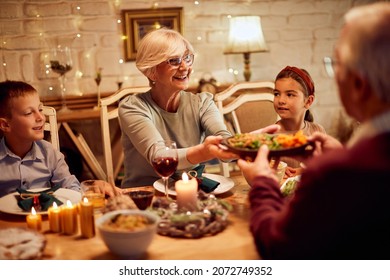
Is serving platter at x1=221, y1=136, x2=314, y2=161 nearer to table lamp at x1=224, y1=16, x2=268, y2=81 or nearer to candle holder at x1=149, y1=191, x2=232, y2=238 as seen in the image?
candle holder at x1=149, y1=191, x2=232, y2=238

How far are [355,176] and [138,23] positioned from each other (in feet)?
8.69

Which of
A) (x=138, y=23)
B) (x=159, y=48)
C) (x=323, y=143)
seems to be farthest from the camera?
(x=138, y=23)

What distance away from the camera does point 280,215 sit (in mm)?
929

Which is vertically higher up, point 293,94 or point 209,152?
point 293,94

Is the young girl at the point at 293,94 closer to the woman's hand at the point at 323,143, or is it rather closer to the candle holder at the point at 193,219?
the woman's hand at the point at 323,143

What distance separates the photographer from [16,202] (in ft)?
4.52

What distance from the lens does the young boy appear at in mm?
1620

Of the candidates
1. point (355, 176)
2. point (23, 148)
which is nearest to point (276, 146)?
point (355, 176)

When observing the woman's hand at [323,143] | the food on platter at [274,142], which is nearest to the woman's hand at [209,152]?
the food on platter at [274,142]

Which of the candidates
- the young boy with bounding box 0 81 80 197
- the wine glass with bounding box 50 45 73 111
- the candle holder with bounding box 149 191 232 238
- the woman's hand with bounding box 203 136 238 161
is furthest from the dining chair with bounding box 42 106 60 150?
the wine glass with bounding box 50 45 73 111

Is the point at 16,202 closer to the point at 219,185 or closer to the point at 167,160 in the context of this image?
the point at 167,160

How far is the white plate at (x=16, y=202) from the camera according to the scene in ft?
4.33

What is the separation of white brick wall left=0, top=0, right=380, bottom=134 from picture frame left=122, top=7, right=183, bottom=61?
4cm
